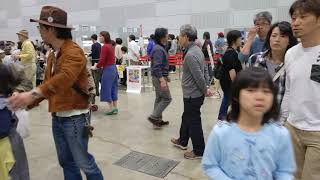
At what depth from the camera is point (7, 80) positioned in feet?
8.41

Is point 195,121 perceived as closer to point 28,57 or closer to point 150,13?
point 28,57

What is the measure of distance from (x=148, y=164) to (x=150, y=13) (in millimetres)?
16434

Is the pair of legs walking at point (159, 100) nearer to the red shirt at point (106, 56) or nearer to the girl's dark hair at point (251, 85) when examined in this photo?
the red shirt at point (106, 56)

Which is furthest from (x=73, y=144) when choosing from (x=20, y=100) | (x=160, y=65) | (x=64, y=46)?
(x=160, y=65)

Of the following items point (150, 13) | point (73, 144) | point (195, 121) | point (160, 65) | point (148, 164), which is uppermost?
point (150, 13)

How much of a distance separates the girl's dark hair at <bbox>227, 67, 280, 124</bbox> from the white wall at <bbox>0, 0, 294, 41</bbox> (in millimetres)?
15942

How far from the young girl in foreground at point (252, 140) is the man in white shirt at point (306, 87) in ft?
2.26

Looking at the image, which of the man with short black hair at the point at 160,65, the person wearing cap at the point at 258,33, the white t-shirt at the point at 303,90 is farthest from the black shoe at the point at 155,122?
the white t-shirt at the point at 303,90

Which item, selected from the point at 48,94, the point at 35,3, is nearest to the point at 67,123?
the point at 48,94

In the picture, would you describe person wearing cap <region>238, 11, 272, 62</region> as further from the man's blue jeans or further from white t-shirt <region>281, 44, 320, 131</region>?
the man's blue jeans

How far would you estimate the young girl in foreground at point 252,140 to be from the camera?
1636mm

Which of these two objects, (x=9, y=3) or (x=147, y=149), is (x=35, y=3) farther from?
(x=147, y=149)

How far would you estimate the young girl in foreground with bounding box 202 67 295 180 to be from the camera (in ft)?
5.37

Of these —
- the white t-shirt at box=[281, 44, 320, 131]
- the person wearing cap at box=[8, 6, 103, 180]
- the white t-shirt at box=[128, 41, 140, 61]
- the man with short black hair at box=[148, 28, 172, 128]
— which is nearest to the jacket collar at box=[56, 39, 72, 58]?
the person wearing cap at box=[8, 6, 103, 180]
